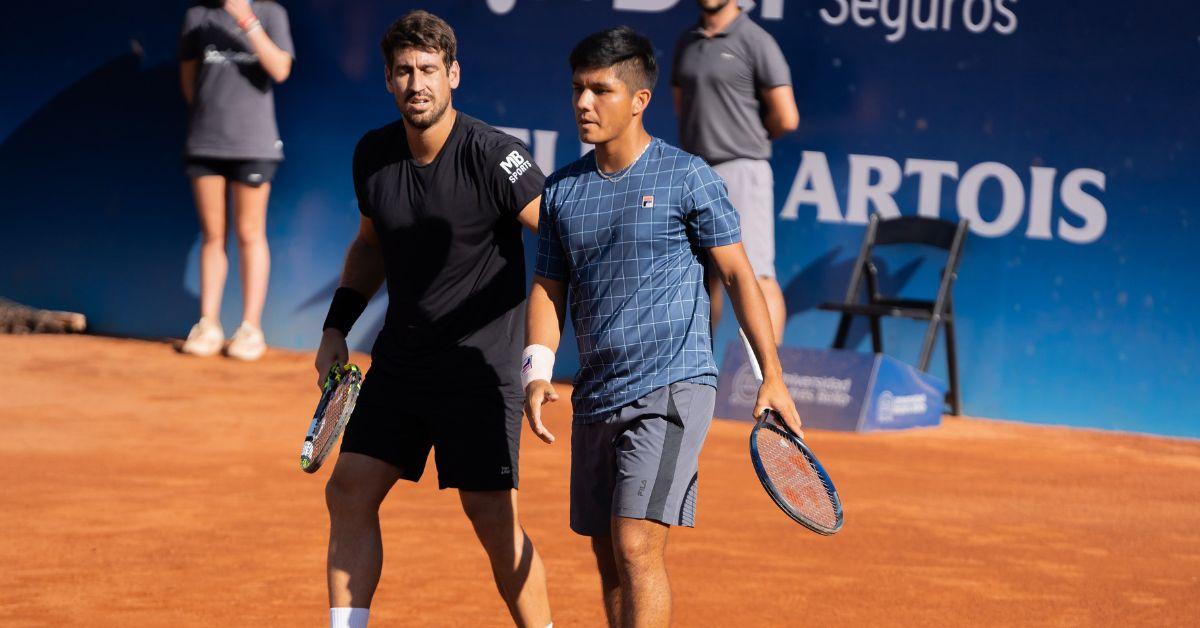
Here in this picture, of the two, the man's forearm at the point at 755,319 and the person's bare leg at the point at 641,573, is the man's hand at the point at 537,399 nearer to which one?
the person's bare leg at the point at 641,573

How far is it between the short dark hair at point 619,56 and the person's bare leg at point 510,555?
1.16 metres

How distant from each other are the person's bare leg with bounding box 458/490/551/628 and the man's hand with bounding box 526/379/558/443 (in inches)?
18.2

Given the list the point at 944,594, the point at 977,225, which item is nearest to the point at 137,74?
the point at 977,225

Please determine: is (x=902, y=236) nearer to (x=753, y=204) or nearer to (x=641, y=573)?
(x=753, y=204)

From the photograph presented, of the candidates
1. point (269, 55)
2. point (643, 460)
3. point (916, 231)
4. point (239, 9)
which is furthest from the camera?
point (269, 55)

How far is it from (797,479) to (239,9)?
7165 millimetres

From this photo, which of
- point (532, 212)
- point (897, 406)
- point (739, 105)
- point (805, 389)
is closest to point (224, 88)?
point (739, 105)

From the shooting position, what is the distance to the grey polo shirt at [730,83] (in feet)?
31.1

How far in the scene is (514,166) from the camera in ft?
14.7

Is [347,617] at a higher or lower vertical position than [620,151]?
lower

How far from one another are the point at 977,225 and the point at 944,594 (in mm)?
4718

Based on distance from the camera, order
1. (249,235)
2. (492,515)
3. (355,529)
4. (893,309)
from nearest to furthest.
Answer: (355,529) → (492,515) → (893,309) → (249,235)

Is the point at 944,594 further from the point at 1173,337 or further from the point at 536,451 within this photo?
the point at 1173,337

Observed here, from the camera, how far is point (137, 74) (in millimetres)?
11555
